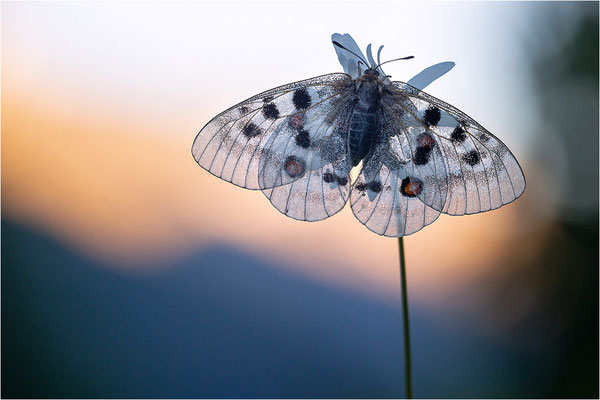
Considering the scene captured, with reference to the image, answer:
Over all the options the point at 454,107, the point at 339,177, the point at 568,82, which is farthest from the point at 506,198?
the point at 568,82

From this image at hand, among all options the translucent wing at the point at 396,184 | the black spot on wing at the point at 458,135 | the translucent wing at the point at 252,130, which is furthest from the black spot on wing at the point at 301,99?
the black spot on wing at the point at 458,135

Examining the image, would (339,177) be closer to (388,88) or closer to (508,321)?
(388,88)

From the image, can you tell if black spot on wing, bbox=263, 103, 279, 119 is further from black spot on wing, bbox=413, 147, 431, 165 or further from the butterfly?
black spot on wing, bbox=413, 147, 431, 165

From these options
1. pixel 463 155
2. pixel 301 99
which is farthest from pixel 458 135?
pixel 301 99

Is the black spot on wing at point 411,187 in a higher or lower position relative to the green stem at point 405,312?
higher

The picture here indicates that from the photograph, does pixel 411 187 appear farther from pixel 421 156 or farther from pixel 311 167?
pixel 311 167

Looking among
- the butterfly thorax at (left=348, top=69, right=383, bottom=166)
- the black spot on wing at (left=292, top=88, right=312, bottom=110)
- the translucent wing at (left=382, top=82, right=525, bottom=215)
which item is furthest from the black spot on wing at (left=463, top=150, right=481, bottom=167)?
the black spot on wing at (left=292, top=88, right=312, bottom=110)

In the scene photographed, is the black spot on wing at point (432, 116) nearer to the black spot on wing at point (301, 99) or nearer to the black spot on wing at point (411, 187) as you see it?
the black spot on wing at point (411, 187)
